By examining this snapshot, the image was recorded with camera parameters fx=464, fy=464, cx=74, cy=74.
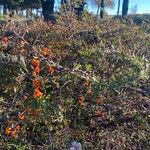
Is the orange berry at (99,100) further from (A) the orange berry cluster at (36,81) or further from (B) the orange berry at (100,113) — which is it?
(A) the orange berry cluster at (36,81)

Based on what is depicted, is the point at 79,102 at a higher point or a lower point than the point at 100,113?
higher

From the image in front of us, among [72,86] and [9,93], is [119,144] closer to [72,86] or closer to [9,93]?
[72,86]

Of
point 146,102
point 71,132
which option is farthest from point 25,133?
point 146,102

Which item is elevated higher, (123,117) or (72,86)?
(72,86)

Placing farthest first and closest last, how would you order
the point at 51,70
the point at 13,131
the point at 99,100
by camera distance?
the point at 99,100
the point at 51,70
the point at 13,131

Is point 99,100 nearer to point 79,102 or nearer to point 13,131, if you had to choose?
point 79,102

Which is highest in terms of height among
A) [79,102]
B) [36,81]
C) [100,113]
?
[36,81]

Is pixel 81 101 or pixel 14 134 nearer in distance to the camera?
pixel 14 134

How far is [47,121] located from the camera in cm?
423

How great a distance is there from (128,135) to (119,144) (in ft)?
0.66

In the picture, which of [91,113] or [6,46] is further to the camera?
[6,46]

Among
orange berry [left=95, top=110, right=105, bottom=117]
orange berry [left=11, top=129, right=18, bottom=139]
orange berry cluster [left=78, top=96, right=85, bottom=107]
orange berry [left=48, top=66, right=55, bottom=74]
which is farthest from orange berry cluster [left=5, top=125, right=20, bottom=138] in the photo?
orange berry [left=95, top=110, right=105, bottom=117]

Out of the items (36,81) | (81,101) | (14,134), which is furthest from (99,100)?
(14,134)

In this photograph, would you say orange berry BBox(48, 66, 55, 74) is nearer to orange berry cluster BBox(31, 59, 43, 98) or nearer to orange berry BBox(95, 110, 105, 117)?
orange berry cluster BBox(31, 59, 43, 98)
